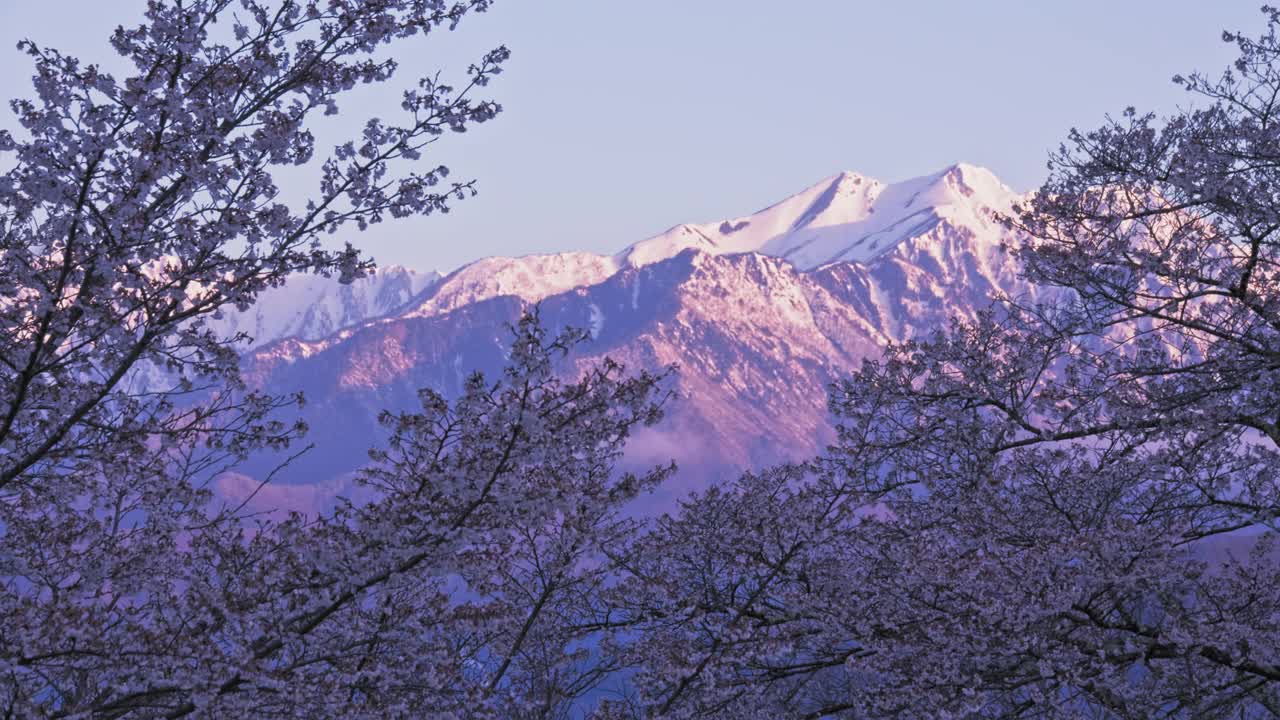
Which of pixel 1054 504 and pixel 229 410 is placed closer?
pixel 229 410

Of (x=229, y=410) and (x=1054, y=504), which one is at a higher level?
(x=229, y=410)

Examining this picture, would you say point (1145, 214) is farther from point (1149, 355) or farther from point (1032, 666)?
point (1032, 666)

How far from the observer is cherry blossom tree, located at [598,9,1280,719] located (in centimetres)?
982

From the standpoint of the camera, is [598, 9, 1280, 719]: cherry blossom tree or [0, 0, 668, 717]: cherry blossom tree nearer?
[0, 0, 668, 717]: cherry blossom tree

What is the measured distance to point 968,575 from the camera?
9.64 metres

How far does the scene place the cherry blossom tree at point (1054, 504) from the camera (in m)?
9.82

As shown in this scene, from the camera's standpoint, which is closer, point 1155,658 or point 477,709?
point 477,709

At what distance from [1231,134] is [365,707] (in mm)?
9282

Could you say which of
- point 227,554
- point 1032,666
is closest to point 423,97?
point 227,554

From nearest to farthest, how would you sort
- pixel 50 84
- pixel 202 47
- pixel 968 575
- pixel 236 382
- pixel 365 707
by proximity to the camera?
pixel 50 84
pixel 202 47
pixel 365 707
pixel 236 382
pixel 968 575

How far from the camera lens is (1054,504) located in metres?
11.4

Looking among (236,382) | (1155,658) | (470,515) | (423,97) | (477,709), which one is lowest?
(1155,658)

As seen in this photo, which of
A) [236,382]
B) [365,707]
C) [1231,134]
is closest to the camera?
[365,707]

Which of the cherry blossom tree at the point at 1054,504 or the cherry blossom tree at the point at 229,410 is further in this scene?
the cherry blossom tree at the point at 1054,504
